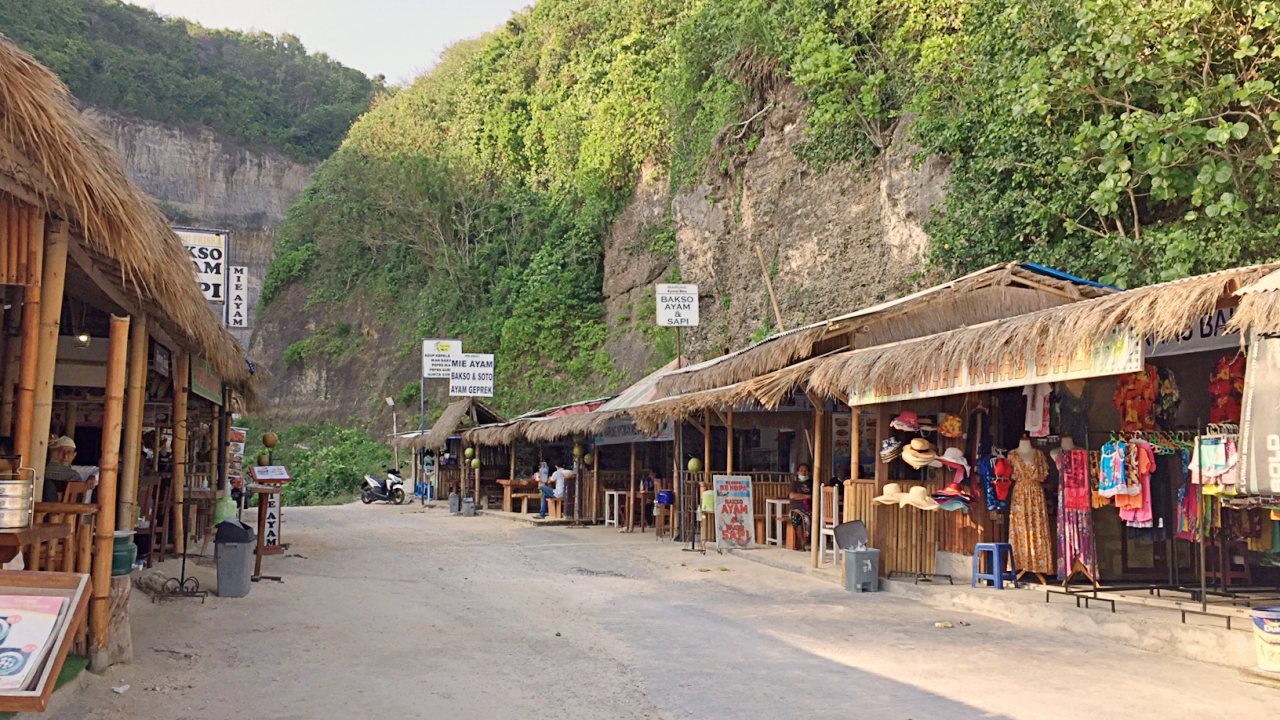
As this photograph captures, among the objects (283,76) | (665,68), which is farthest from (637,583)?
(283,76)

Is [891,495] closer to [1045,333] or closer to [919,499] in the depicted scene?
[919,499]

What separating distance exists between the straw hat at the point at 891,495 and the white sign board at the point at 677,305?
934cm

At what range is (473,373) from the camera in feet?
97.1

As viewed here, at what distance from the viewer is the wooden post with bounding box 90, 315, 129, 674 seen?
6.00 meters

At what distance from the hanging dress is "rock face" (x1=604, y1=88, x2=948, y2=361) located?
964 centimetres

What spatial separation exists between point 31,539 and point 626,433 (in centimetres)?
1461

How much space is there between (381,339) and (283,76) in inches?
1096

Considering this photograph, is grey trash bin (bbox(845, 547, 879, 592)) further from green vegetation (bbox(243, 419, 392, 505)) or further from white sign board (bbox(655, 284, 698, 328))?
green vegetation (bbox(243, 419, 392, 505))

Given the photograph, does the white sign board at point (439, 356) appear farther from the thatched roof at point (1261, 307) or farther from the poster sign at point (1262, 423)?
the poster sign at point (1262, 423)

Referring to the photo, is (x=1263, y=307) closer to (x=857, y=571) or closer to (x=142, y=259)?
(x=857, y=571)

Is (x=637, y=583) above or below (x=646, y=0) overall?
below

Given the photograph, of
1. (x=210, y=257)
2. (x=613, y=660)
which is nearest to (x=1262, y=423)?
(x=613, y=660)

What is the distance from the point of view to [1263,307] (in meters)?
5.77

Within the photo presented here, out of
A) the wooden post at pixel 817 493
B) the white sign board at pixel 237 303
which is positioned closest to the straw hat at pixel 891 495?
the wooden post at pixel 817 493
